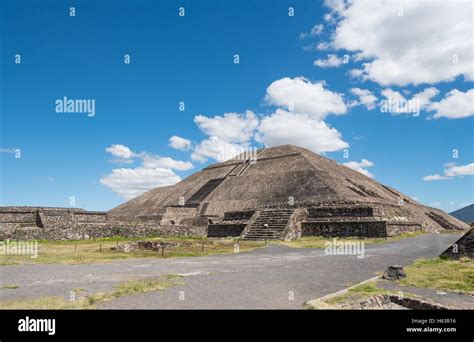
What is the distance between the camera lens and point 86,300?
28.9ft

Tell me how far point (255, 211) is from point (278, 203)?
7.39 meters

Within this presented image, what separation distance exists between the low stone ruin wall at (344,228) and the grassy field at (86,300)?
2570 centimetres

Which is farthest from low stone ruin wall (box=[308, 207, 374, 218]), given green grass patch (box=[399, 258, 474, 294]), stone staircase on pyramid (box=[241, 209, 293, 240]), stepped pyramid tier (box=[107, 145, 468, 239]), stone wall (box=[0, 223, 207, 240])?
green grass patch (box=[399, 258, 474, 294])

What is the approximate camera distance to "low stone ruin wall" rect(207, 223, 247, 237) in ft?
124

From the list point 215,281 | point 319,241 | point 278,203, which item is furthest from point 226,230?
point 215,281

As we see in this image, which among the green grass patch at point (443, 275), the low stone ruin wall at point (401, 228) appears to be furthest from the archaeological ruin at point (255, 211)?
the green grass patch at point (443, 275)

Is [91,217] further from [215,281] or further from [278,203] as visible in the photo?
[215,281]

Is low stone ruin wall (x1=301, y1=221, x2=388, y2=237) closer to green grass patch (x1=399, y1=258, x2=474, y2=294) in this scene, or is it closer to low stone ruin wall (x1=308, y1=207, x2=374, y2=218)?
low stone ruin wall (x1=308, y1=207, x2=374, y2=218)

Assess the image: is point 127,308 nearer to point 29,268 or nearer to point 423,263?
point 29,268

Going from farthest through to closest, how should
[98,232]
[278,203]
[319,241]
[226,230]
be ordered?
1. [278,203]
2. [226,230]
3. [98,232]
4. [319,241]

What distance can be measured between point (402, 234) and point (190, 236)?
21330 millimetres
